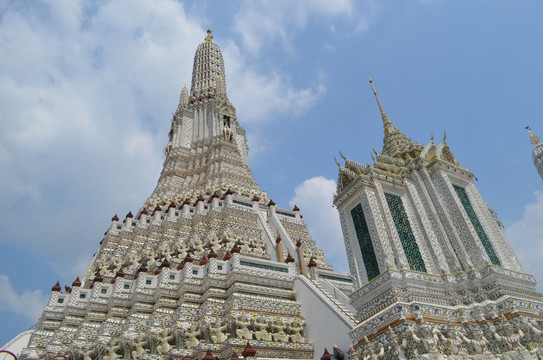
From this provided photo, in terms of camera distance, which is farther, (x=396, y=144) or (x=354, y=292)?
(x=396, y=144)

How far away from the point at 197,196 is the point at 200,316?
15.8 metres

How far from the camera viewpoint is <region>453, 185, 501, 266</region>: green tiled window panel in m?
11.2

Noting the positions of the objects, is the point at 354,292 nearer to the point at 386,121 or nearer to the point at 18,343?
the point at 386,121

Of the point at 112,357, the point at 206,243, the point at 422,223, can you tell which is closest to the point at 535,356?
the point at 422,223

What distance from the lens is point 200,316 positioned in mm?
15227

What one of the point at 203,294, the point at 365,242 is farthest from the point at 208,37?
the point at 365,242

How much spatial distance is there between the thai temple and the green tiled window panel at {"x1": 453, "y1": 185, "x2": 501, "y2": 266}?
4cm

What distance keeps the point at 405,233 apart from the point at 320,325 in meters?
4.59

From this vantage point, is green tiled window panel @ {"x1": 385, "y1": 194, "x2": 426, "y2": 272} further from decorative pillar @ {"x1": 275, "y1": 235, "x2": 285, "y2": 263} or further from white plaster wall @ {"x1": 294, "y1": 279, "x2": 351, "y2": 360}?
decorative pillar @ {"x1": 275, "y1": 235, "x2": 285, "y2": 263}

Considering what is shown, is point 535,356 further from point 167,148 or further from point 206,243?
point 167,148

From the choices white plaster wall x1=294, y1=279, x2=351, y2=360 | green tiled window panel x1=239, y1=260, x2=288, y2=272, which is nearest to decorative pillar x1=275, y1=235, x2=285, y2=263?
green tiled window panel x1=239, y1=260, x2=288, y2=272

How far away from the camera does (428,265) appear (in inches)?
431

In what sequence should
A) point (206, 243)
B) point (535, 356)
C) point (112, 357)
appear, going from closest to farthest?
point (535, 356), point (112, 357), point (206, 243)

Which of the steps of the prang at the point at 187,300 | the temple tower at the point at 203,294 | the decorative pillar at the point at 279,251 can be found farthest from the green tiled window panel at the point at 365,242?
the decorative pillar at the point at 279,251
